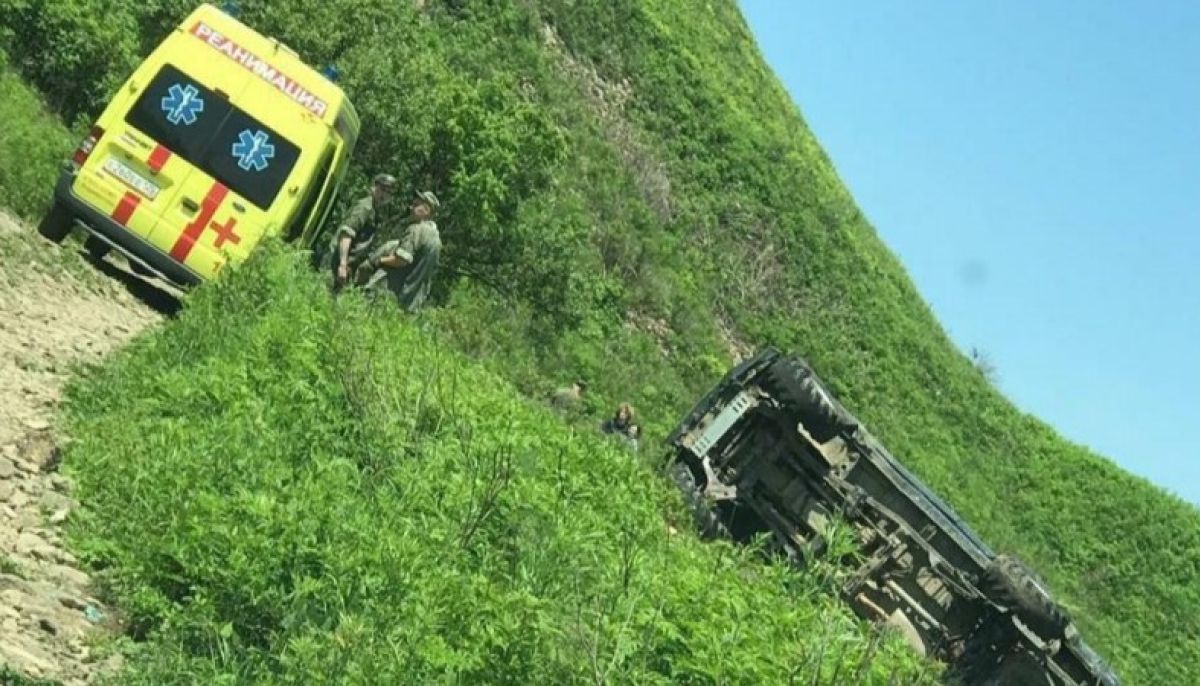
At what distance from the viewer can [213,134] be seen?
1363 centimetres

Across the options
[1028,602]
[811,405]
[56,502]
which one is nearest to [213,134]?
[811,405]

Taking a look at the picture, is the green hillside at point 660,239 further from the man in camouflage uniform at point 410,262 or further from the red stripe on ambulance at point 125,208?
the man in camouflage uniform at point 410,262

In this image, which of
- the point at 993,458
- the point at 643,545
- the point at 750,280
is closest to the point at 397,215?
the point at 643,545

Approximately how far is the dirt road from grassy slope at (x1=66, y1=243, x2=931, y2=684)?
174 mm

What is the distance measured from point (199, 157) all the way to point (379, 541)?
804 cm

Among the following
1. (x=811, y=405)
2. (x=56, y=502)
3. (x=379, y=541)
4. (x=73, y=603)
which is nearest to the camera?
(x=73, y=603)

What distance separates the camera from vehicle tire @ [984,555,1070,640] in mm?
12734

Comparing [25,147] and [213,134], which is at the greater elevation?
[213,134]

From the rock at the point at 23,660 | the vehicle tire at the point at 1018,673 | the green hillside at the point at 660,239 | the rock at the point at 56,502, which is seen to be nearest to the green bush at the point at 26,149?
the green hillside at the point at 660,239

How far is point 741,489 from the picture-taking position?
14008 mm

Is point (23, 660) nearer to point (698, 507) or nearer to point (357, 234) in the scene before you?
point (698, 507)

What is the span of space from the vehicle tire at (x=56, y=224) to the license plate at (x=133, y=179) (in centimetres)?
54

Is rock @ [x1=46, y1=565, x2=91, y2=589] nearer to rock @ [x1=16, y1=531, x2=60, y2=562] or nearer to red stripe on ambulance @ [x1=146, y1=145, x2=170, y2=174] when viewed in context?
rock @ [x1=16, y1=531, x2=60, y2=562]

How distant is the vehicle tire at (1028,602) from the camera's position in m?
12.7
